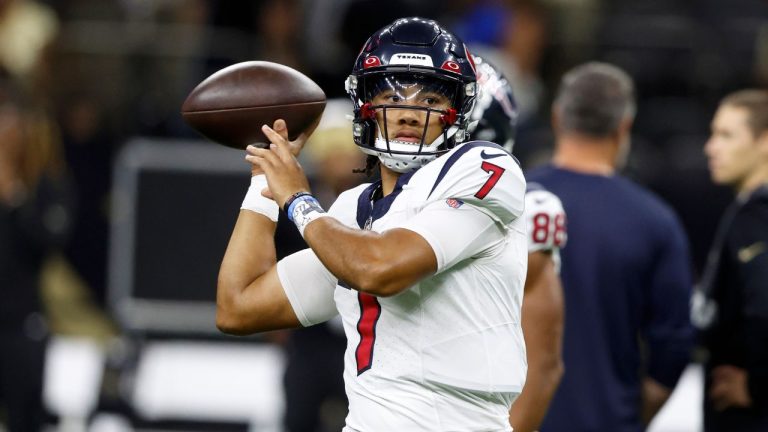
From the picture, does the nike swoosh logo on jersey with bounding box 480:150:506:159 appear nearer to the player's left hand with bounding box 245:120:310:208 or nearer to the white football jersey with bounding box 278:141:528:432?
the white football jersey with bounding box 278:141:528:432

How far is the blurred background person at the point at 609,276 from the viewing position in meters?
4.78

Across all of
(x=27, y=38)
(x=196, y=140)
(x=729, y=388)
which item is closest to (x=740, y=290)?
(x=729, y=388)

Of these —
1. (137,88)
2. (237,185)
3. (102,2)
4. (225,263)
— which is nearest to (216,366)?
(237,185)

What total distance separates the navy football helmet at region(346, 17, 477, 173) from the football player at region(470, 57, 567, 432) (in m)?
0.42

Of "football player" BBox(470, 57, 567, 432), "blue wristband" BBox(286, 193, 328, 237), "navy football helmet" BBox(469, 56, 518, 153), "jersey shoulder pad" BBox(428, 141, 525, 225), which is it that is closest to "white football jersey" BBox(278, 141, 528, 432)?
"jersey shoulder pad" BBox(428, 141, 525, 225)

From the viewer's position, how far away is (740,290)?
16.4 ft

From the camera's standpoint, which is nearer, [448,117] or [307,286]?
[448,117]

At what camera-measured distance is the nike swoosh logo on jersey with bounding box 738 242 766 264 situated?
493 cm

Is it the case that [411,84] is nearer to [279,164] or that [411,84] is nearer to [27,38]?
[279,164]

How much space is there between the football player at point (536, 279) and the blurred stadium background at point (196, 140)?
7.52 ft

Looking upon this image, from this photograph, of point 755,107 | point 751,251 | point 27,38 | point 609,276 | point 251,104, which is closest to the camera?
point 251,104

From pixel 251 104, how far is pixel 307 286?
47 cm

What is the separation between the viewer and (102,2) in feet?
32.8

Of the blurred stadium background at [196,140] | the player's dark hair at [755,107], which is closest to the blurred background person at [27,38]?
the blurred stadium background at [196,140]
